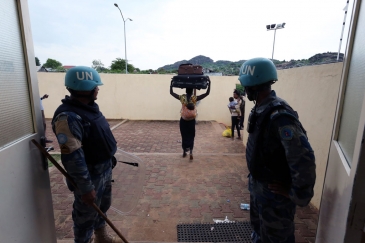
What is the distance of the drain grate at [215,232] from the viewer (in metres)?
2.58

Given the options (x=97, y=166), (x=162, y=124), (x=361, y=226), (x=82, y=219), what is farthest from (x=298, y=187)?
(x=162, y=124)

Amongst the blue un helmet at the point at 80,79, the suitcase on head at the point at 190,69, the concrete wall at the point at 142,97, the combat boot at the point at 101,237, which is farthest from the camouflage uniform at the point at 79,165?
the concrete wall at the point at 142,97

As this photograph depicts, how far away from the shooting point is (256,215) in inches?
79.2

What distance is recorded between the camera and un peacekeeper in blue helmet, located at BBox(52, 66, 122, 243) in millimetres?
1708

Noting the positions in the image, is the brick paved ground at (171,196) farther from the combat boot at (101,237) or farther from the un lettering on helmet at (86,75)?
the un lettering on helmet at (86,75)

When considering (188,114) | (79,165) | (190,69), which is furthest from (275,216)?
(190,69)

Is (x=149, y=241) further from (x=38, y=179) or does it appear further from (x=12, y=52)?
(x=12, y=52)

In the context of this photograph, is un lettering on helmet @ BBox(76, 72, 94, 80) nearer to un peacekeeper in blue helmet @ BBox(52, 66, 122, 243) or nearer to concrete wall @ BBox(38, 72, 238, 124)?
un peacekeeper in blue helmet @ BBox(52, 66, 122, 243)

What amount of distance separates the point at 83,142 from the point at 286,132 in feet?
5.58

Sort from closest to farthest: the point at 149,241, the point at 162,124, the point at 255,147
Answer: the point at 255,147, the point at 149,241, the point at 162,124

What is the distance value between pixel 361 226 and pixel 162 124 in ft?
31.6

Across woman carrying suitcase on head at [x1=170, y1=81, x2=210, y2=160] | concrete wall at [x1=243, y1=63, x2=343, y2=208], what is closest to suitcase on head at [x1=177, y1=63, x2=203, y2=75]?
woman carrying suitcase on head at [x1=170, y1=81, x2=210, y2=160]

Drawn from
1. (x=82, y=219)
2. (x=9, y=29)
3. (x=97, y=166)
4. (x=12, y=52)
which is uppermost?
(x=9, y=29)

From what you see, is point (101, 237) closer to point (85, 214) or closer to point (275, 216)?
point (85, 214)
